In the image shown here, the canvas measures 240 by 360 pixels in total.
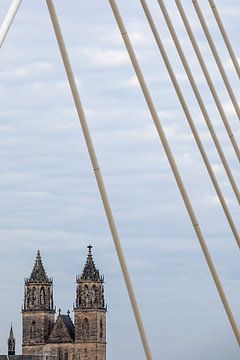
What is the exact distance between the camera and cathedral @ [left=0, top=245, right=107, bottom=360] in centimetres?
5394

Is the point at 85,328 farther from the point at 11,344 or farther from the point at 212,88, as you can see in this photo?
the point at 212,88

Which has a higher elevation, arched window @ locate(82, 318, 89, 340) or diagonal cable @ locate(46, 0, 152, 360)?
arched window @ locate(82, 318, 89, 340)

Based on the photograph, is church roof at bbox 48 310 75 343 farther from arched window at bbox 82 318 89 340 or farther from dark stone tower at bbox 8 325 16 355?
dark stone tower at bbox 8 325 16 355

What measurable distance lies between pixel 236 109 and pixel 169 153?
131cm

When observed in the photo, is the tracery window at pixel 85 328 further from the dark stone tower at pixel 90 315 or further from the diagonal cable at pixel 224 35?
the diagonal cable at pixel 224 35

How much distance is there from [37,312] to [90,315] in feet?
9.44

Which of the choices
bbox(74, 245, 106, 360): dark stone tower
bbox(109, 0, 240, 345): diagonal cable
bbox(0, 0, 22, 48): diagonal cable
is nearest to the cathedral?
bbox(74, 245, 106, 360): dark stone tower

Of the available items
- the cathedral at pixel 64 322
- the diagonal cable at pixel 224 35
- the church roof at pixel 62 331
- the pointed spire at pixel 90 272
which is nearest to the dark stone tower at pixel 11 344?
the cathedral at pixel 64 322

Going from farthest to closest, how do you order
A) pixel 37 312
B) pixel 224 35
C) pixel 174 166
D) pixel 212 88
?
1. pixel 37 312
2. pixel 224 35
3. pixel 212 88
4. pixel 174 166

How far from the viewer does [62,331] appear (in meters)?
55.2

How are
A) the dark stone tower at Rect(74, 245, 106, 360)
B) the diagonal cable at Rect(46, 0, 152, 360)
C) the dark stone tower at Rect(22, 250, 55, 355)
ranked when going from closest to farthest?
the diagonal cable at Rect(46, 0, 152, 360)
the dark stone tower at Rect(74, 245, 106, 360)
the dark stone tower at Rect(22, 250, 55, 355)

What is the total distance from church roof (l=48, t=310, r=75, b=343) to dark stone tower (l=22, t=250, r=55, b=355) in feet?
1.03

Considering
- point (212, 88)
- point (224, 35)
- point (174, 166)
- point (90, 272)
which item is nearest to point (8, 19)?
point (174, 166)

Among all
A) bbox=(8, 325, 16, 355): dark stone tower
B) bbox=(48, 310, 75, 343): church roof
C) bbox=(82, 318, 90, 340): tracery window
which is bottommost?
bbox=(82, 318, 90, 340): tracery window
